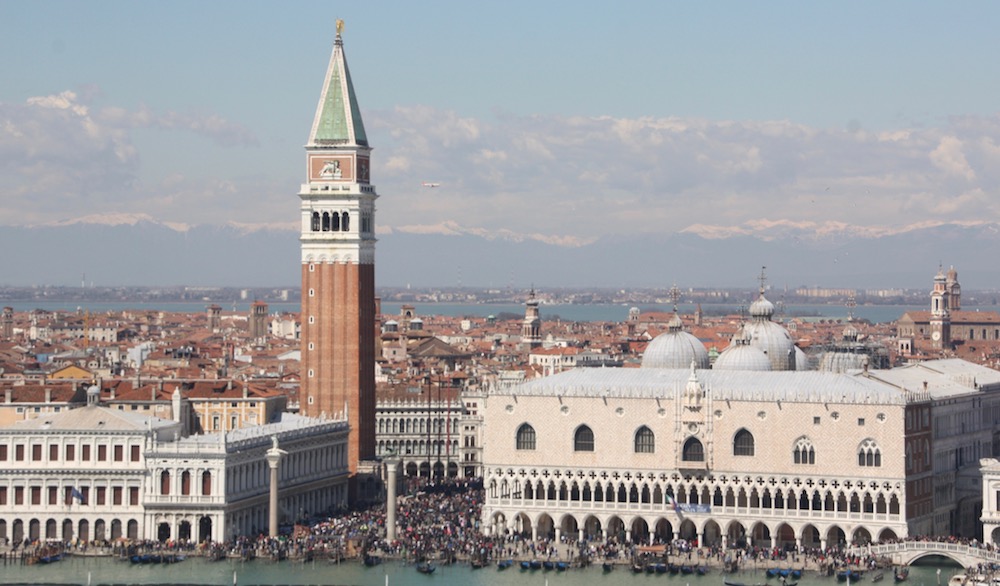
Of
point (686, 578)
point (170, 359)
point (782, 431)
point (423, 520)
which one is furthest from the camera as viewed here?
point (170, 359)

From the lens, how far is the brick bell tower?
76562mm

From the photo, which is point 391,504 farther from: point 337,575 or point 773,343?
point 773,343

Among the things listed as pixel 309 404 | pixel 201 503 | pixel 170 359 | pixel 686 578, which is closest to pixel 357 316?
pixel 309 404

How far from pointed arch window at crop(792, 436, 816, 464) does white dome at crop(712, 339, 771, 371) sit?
6362mm

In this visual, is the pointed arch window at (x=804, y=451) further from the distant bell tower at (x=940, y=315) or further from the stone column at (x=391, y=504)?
the distant bell tower at (x=940, y=315)

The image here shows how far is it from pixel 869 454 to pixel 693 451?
16.7 ft

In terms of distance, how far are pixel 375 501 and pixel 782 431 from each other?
1734 centimetres

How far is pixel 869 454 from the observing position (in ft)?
207

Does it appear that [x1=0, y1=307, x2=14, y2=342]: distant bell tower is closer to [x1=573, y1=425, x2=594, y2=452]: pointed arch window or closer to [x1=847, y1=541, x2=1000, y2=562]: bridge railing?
[x1=573, y1=425, x2=594, y2=452]: pointed arch window

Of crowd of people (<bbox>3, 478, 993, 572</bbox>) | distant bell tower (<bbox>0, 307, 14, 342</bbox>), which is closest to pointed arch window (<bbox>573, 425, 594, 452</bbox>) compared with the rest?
crowd of people (<bbox>3, 478, 993, 572</bbox>)

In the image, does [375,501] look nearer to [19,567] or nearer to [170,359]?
[19,567]

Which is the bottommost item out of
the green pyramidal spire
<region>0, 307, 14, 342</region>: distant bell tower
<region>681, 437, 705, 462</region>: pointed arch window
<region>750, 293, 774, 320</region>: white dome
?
<region>681, 437, 705, 462</region>: pointed arch window

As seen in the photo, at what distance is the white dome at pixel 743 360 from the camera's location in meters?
69.7

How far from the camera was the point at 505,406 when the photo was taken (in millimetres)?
66375
